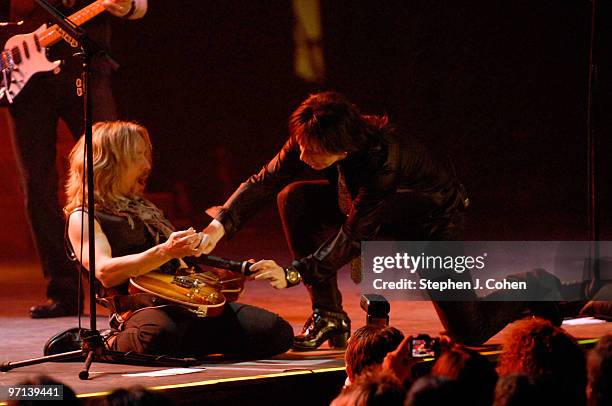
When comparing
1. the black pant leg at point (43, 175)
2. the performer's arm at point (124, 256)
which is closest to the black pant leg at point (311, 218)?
the performer's arm at point (124, 256)

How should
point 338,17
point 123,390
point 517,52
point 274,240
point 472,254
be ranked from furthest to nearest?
point 517,52
point 338,17
point 274,240
point 472,254
point 123,390

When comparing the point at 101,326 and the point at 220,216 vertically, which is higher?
the point at 220,216

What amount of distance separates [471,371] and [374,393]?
357 mm

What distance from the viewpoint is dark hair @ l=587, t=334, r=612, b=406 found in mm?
2354

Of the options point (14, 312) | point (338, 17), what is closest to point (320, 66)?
point (338, 17)

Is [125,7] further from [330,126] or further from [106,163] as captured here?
[330,126]

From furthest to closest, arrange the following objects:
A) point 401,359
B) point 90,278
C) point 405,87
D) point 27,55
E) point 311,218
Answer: point 405,87 < point 27,55 < point 311,218 < point 90,278 < point 401,359

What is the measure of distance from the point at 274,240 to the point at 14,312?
340 cm

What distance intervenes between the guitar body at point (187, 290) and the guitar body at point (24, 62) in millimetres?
1338

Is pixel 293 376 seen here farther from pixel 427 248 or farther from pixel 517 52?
pixel 517 52

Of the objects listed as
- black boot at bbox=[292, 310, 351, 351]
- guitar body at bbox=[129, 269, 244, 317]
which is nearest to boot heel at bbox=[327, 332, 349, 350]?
black boot at bbox=[292, 310, 351, 351]

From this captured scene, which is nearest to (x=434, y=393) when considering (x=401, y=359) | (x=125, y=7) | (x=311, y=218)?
(x=401, y=359)

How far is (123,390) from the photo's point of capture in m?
2.07

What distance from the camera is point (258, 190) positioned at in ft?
14.0
